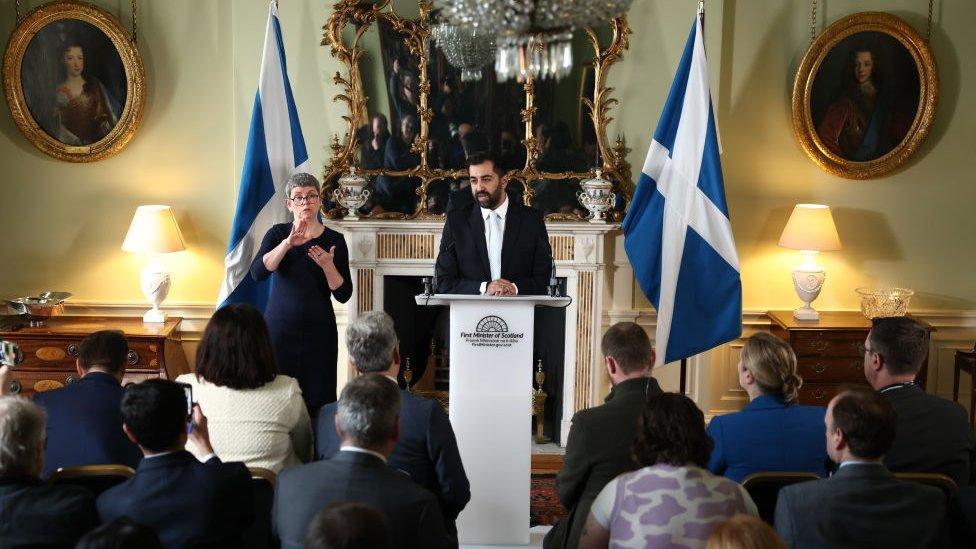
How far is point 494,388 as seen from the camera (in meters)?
4.21

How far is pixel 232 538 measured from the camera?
9.07 feet

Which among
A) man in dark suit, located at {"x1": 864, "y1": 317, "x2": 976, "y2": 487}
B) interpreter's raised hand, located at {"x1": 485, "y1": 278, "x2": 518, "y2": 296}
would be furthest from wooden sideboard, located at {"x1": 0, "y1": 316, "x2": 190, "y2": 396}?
man in dark suit, located at {"x1": 864, "y1": 317, "x2": 976, "y2": 487}

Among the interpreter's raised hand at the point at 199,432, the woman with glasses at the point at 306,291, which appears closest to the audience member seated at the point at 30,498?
the interpreter's raised hand at the point at 199,432

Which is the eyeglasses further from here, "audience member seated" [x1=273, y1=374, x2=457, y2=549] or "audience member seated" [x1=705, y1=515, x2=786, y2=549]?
"audience member seated" [x1=705, y1=515, x2=786, y2=549]

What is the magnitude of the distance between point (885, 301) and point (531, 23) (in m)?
4.07

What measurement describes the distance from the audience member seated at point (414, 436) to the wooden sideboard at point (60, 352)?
117 inches

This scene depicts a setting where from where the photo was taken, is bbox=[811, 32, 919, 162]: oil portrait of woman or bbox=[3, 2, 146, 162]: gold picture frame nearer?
bbox=[3, 2, 146, 162]: gold picture frame

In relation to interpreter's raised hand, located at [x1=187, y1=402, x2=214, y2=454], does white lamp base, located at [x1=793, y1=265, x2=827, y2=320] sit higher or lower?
higher

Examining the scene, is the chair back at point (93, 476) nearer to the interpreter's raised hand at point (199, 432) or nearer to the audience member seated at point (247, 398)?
the interpreter's raised hand at point (199, 432)

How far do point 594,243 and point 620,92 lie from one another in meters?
0.94

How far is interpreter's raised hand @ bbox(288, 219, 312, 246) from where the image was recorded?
187 inches

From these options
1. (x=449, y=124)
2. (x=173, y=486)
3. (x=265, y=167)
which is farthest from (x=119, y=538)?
(x=449, y=124)

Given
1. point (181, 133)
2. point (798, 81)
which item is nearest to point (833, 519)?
point (798, 81)

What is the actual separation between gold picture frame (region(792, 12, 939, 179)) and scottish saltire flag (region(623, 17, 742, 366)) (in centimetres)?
100
